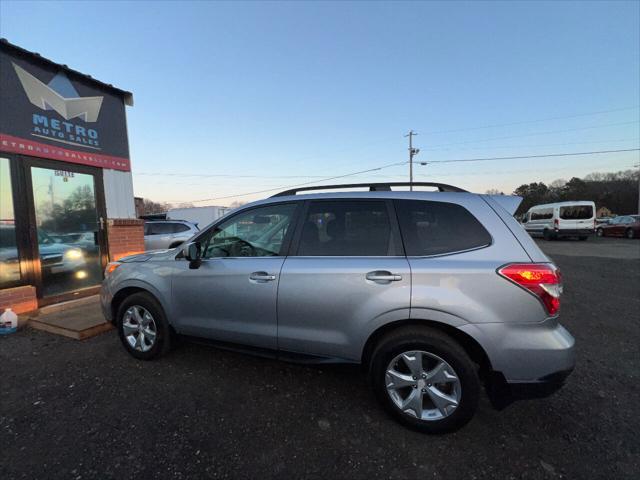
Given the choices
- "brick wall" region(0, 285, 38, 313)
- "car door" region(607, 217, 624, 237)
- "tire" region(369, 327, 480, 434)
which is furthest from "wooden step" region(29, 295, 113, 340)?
"car door" region(607, 217, 624, 237)

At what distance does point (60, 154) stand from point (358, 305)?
5.83 metres

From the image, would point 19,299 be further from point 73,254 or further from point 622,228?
point 622,228

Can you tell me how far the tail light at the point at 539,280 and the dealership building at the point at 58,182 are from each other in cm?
634

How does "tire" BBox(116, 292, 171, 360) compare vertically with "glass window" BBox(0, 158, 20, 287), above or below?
below

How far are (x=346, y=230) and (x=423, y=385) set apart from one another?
1296mm

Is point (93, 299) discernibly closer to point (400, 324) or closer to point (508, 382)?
point (400, 324)

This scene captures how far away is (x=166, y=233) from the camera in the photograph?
9.48 m

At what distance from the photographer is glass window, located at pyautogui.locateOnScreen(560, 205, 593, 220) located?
17844mm

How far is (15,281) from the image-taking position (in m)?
4.69

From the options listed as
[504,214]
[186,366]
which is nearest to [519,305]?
[504,214]

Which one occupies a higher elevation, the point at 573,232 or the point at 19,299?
the point at 19,299

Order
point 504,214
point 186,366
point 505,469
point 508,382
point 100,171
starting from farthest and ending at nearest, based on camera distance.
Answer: point 100,171 → point 186,366 → point 504,214 → point 508,382 → point 505,469

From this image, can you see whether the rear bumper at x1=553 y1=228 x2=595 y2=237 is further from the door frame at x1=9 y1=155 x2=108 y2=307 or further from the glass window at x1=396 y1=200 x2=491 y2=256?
the door frame at x1=9 y1=155 x2=108 y2=307

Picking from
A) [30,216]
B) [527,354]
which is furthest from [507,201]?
[30,216]
